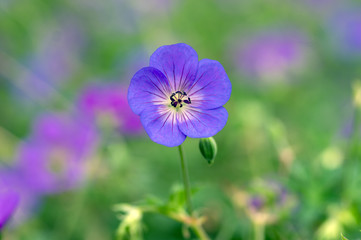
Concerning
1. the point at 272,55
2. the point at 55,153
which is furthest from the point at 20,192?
the point at 272,55

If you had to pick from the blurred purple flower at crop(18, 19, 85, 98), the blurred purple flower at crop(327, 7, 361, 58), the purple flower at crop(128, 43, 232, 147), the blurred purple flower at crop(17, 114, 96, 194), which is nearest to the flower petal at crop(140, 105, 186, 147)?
the purple flower at crop(128, 43, 232, 147)

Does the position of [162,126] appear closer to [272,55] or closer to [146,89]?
[146,89]

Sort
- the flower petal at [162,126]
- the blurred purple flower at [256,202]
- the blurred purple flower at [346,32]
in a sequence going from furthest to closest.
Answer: the blurred purple flower at [346,32]
the blurred purple flower at [256,202]
the flower petal at [162,126]

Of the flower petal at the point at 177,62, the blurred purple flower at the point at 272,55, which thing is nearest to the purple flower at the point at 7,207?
the flower petal at the point at 177,62

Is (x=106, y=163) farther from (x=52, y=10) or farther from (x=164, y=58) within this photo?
(x=52, y=10)

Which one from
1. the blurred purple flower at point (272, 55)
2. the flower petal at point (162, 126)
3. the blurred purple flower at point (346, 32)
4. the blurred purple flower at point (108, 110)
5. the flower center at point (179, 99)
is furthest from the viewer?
the blurred purple flower at point (346, 32)

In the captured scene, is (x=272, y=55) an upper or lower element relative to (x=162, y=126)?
upper

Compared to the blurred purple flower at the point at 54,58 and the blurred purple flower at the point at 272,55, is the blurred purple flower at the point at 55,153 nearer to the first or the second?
the blurred purple flower at the point at 54,58
